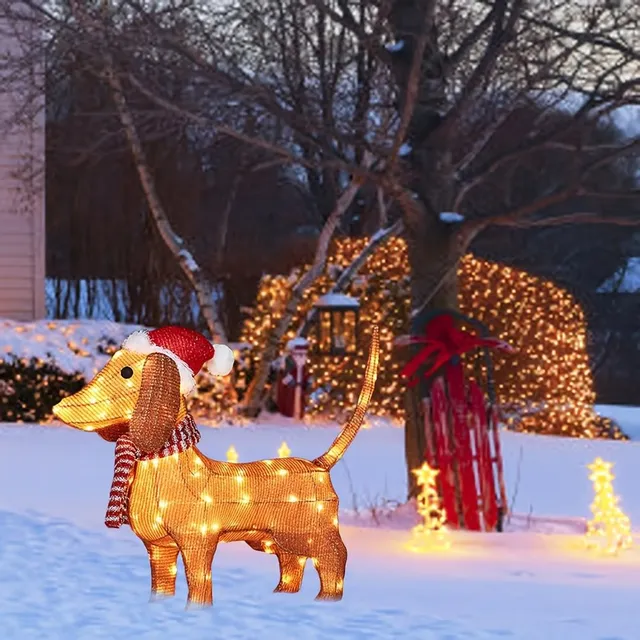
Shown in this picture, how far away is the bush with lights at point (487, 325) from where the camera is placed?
53.7 feet

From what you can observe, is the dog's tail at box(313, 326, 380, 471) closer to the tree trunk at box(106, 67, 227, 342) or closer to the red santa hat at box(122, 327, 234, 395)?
the red santa hat at box(122, 327, 234, 395)

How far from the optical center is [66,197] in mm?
23391

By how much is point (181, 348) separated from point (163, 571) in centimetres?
93

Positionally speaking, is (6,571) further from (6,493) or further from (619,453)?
(619,453)

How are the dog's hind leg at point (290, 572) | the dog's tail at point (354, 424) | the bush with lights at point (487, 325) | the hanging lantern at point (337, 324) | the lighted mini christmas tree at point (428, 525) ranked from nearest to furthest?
the dog's tail at point (354, 424), the dog's hind leg at point (290, 572), the lighted mini christmas tree at point (428, 525), the hanging lantern at point (337, 324), the bush with lights at point (487, 325)

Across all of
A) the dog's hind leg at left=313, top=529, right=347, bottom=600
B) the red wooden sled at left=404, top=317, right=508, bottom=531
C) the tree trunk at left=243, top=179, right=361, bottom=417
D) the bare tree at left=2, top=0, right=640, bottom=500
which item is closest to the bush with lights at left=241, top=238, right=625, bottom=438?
the tree trunk at left=243, top=179, right=361, bottom=417

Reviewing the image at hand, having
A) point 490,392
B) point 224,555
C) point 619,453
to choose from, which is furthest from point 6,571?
point 619,453

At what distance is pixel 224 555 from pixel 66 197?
56.0 feet

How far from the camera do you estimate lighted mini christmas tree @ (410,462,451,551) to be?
287 inches

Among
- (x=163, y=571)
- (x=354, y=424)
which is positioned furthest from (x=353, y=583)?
(x=163, y=571)

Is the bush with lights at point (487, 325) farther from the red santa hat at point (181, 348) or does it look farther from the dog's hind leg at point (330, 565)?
the red santa hat at point (181, 348)

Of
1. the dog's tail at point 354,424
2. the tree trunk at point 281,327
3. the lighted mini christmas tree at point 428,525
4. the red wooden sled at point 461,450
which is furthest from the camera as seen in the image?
the tree trunk at point 281,327

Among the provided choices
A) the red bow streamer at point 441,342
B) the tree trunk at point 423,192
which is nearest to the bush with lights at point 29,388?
the tree trunk at point 423,192

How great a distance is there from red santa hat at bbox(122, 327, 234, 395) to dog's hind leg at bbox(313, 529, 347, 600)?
2.71ft
